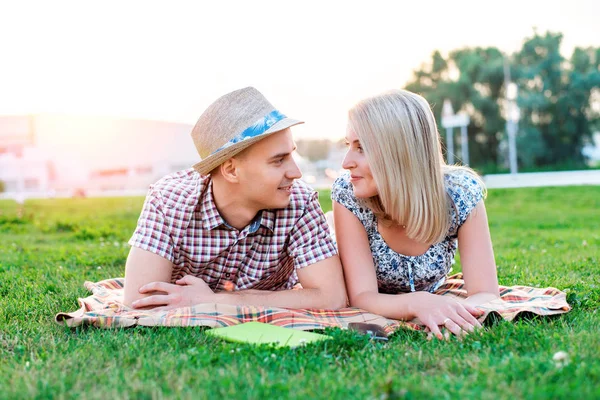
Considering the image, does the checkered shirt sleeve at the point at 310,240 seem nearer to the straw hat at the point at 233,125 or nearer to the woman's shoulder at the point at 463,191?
the straw hat at the point at 233,125

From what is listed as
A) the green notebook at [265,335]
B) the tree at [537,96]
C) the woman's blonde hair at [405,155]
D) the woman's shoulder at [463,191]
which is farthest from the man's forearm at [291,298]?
the tree at [537,96]

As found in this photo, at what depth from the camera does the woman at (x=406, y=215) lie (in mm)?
3633

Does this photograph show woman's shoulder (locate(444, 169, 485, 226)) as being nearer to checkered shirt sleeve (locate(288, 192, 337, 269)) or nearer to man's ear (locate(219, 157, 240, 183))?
checkered shirt sleeve (locate(288, 192, 337, 269))

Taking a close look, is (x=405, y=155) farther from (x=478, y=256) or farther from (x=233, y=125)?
(x=233, y=125)

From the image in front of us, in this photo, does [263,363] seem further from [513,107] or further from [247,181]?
[513,107]

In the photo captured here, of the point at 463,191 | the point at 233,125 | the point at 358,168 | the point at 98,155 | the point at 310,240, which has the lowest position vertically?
the point at 310,240

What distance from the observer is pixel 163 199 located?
387 cm

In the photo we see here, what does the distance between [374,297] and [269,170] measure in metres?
0.98

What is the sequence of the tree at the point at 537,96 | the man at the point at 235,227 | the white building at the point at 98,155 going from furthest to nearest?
the tree at the point at 537,96 < the white building at the point at 98,155 < the man at the point at 235,227

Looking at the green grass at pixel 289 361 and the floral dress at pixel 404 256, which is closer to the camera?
the green grass at pixel 289 361

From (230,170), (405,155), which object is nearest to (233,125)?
(230,170)

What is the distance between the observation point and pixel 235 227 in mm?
3975

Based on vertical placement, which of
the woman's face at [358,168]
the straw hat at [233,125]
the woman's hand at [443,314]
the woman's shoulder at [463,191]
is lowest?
the woman's hand at [443,314]

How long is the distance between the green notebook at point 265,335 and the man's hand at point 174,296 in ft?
1.43
